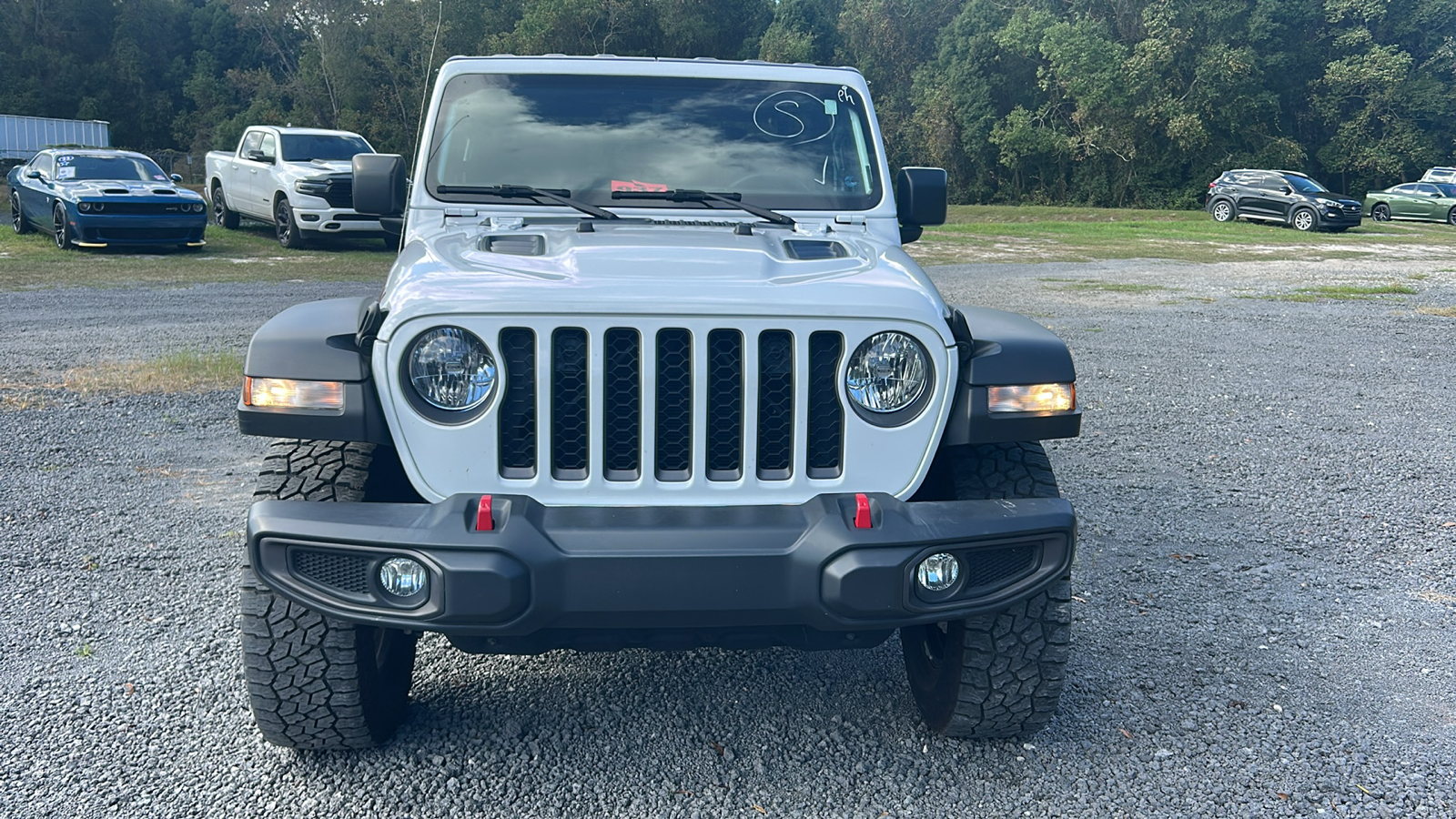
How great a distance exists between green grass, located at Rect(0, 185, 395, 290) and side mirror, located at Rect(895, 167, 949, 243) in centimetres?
1092

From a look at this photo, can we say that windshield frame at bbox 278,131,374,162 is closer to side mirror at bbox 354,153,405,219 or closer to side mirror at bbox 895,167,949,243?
side mirror at bbox 354,153,405,219

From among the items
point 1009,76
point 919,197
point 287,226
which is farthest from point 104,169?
point 1009,76

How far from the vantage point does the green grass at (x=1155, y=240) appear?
22016 millimetres

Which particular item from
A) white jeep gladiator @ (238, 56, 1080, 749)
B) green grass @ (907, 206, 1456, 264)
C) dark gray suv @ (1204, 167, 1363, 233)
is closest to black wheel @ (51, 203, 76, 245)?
green grass @ (907, 206, 1456, 264)

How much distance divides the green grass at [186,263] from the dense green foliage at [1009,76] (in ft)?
83.5

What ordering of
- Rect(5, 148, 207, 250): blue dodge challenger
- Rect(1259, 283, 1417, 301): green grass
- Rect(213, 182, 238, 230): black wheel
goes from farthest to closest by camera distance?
1. Rect(213, 182, 238, 230): black wheel
2. Rect(5, 148, 207, 250): blue dodge challenger
3. Rect(1259, 283, 1417, 301): green grass

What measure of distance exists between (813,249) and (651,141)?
1077 millimetres

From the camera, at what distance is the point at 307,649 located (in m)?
2.94

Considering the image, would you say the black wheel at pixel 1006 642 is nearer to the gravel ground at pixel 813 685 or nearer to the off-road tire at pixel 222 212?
the gravel ground at pixel 813 685

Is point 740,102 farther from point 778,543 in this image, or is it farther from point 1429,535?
point 1429,535

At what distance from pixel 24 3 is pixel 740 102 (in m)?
61.3

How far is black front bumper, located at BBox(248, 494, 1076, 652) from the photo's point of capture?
2.57 meters

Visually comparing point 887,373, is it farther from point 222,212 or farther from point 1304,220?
point 1304,220

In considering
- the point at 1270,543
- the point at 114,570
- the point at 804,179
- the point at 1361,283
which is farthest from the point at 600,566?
the point at 1361,283
